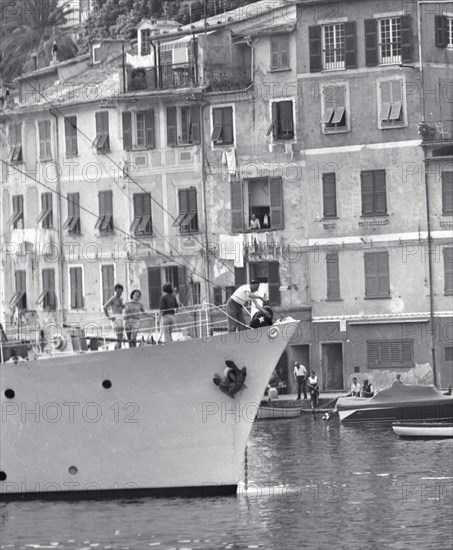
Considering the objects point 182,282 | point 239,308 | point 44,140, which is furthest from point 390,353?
point 239,308

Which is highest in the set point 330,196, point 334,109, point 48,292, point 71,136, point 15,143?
point 334,109

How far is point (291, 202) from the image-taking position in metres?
86.6

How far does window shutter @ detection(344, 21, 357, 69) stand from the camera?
8406 cm

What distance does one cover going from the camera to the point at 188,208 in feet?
291

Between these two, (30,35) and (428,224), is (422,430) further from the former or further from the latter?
(30,35)

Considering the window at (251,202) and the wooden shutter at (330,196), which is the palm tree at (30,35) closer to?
the window at (251,202)

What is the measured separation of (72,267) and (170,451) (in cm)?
4186

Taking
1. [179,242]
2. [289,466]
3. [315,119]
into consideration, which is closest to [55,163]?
[179,242]

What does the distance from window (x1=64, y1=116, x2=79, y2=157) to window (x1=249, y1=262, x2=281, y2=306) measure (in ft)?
37.0

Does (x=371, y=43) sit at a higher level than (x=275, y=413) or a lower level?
higher

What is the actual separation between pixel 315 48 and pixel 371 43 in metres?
2.67

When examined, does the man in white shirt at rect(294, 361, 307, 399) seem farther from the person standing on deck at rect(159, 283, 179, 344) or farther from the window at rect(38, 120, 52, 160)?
the person standing on deck at rect(159, 283, 179, 344)

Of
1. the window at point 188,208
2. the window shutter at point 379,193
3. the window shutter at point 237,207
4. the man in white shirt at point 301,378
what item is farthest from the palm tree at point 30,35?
the man in white shirt at point 301,378

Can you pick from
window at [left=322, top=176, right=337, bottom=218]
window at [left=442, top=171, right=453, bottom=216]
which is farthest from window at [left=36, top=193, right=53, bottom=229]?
window at [left=442, top=171, right=453, bottom=216]
